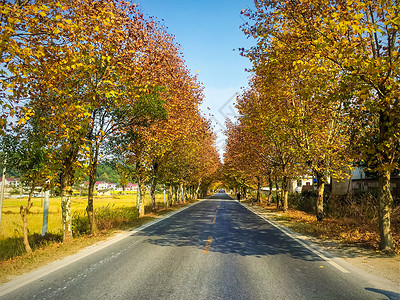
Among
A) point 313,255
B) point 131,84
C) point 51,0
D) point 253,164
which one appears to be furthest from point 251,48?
point 253,164

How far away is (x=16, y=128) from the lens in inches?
348

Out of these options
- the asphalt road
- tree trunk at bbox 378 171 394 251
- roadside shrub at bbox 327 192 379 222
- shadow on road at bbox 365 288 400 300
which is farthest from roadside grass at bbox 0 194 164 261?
roadside shrub at bbox 327 192 379 222

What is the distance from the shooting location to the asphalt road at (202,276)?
179 inches

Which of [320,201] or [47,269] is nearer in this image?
[47,269]

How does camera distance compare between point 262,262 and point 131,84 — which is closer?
point 262,262

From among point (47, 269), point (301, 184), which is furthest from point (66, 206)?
point (301, 184)

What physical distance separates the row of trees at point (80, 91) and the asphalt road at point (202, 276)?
9.43ft

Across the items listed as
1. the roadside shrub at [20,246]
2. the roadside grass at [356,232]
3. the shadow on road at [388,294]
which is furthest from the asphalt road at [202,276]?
the roadside shrub at [20,246]

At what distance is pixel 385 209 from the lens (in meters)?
8.20

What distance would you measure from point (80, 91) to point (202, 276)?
8529 mm

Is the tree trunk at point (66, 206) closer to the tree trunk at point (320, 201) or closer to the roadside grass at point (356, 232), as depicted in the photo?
the roadside grass at point (356, 232)

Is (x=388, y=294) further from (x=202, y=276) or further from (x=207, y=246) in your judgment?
(x=207, y=246)

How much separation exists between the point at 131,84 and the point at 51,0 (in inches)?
145

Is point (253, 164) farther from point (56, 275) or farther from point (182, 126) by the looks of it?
point (56, 275)
